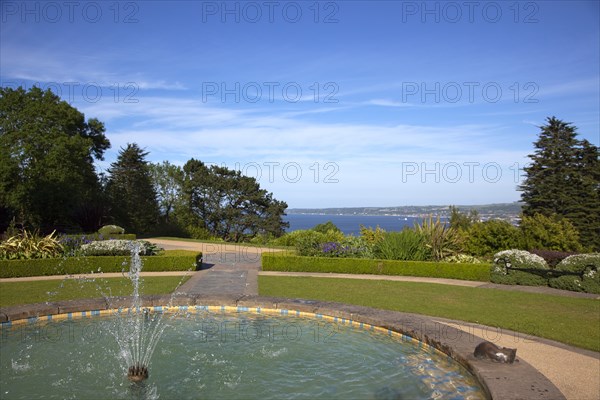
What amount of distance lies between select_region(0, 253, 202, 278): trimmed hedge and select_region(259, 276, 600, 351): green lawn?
3.07 m

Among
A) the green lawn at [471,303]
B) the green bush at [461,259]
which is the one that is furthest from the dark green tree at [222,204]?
the green lawn at [471,303]

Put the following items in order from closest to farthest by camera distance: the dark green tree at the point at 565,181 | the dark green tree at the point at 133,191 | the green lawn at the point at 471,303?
1. the green lawn at the point at 471,303
2. the dark green tree at the point at 565,181
3. the dark green tree at the point at 133,191

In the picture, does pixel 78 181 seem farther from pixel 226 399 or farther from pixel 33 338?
pixel 226 399

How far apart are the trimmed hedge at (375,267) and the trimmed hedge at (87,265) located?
2.76m

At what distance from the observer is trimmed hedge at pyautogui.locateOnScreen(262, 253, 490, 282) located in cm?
1325

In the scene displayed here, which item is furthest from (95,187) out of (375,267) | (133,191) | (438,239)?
(438,239)

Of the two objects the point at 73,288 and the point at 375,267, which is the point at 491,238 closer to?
the point at 375,267

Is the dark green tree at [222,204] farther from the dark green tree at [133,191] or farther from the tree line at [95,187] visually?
the dark green tree at [133,191]

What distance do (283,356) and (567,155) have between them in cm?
3159

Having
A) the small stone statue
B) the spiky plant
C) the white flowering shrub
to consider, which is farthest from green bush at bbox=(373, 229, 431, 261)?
the small stone statue

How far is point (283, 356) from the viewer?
6152mm

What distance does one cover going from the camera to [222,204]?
127ft

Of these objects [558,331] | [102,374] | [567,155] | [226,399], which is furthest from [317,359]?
[567,155]

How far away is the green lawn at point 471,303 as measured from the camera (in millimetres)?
7441
